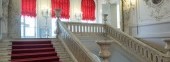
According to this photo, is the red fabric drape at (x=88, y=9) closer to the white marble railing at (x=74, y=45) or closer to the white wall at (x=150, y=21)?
the white wall at (x=150, y=21)

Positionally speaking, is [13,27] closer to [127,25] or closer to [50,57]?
[50,57]

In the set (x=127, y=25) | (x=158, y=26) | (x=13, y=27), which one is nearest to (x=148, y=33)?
(x=158, y=26)

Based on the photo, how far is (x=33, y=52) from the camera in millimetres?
7113

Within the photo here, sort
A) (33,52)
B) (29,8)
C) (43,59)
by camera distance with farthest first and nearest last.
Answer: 1. (29,8)
2. (33,52)
3. (43,59)

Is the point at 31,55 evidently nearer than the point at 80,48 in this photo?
No

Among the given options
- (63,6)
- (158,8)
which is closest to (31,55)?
(158,8)

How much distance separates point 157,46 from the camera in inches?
335

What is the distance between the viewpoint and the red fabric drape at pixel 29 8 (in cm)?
1205

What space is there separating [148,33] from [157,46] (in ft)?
2.31

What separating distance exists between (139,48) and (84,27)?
8.35 feet

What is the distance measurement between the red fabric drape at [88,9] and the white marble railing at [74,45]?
6234 millimetres

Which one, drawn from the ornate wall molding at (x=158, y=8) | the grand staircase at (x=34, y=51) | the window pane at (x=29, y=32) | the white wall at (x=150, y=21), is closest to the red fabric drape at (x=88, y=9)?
the window pane at (x=29, y=32)

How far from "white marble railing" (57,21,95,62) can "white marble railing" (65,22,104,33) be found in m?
0.66

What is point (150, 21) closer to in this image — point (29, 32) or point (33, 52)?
point (33, 52)
